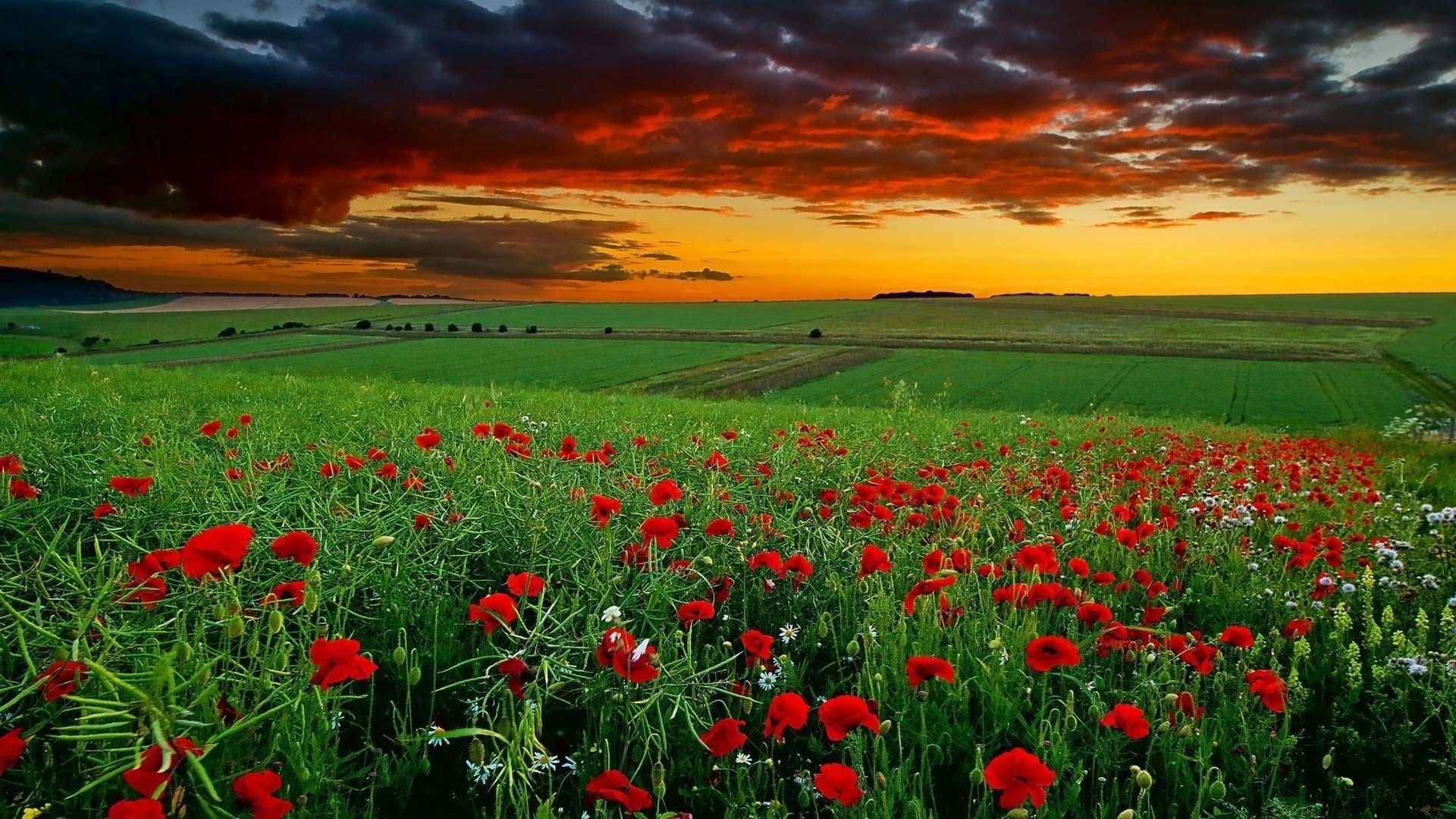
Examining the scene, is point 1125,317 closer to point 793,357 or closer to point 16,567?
point 793,357

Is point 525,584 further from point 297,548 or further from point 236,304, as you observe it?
point 236,304

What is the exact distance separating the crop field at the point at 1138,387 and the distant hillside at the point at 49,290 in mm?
149320

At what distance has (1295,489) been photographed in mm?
6723

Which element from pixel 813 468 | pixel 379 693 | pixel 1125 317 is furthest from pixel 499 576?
pixel 1125 317

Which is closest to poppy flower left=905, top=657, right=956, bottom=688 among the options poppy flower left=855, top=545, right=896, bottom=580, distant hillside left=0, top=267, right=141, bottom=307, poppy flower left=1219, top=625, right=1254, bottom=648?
poppy flower left=855, top=545, right=896, bottom=580

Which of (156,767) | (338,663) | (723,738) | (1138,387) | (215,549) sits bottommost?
(1138,387)

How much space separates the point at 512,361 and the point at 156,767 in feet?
143

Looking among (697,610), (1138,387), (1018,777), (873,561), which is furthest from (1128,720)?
(1138,387)

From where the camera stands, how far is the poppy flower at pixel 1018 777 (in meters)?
1.61

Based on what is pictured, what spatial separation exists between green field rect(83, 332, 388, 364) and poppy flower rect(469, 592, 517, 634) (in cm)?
4833

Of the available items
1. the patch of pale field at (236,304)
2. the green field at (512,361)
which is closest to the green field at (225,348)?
the green field at (512,361)

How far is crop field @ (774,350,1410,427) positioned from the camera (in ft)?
93.8

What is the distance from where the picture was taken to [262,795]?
145 centimetres

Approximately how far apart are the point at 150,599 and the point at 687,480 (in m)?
2.96
